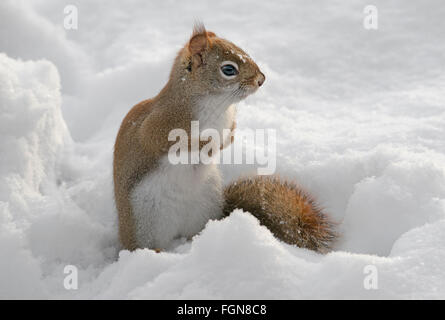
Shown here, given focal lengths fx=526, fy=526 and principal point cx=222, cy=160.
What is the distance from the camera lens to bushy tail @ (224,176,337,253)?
1.66 m

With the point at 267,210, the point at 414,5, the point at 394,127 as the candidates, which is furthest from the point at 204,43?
the point at 414,5

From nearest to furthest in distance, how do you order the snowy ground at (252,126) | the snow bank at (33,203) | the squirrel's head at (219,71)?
the snowy ground at (252,126) → the snow bank at (33,203) → the squirrel's head at (219,71)

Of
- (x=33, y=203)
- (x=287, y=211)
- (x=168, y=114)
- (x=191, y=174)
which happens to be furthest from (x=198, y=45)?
(x=33, y=203)

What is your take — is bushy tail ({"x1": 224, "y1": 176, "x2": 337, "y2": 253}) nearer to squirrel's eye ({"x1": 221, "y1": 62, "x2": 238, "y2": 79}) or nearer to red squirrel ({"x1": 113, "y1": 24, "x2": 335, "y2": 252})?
red squirrel ({"x1": 113, "y1": 24, "x2": 335, "y2": 252})

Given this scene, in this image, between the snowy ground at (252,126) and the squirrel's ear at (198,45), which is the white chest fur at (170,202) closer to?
the snowy ground at (252,126)

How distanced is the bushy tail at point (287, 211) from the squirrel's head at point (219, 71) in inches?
13.9

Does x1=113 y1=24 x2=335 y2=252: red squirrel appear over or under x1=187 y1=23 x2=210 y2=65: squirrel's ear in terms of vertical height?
under

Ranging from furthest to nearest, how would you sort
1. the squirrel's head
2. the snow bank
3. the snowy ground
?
the squirrel's head, the snow bank, the snowy ground

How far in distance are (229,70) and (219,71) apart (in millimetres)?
32

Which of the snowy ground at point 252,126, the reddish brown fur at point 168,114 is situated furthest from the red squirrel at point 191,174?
the snowy ground at point 252,126

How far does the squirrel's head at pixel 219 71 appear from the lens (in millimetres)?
1642

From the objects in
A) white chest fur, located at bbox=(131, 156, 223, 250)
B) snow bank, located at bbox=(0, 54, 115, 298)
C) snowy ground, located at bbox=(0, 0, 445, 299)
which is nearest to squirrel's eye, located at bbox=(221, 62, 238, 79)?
white chest fur, located at bbox=(131, 156, 223, 250)

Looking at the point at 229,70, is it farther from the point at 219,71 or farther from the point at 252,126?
the point at 252,126

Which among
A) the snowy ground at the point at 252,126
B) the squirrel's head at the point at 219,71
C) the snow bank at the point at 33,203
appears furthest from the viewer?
the squirrel's head at the point at 219,71
